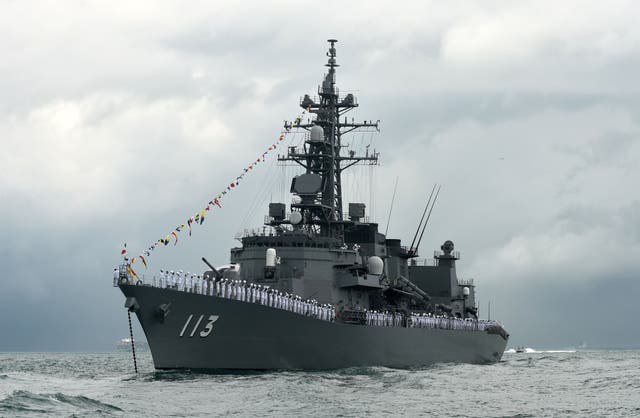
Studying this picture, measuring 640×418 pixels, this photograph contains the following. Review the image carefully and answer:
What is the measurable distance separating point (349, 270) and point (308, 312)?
5.59 meters

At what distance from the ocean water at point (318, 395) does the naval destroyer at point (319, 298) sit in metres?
1.04

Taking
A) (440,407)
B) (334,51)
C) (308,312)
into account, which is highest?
(334,51)

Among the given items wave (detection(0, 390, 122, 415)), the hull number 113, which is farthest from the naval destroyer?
wave (detection(0, 390, 122, 415))

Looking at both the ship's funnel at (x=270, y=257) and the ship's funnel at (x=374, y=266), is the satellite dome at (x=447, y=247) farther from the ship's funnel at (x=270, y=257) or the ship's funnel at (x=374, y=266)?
the ship's funnel at (x=270, y=257)

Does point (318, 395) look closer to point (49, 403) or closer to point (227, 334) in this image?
point (227, 334)

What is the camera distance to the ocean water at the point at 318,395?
26406 millimetres

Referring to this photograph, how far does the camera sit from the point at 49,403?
2702cm

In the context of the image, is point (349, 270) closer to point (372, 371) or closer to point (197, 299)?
point (372, 371)

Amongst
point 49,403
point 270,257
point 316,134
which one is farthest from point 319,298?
point 49,403

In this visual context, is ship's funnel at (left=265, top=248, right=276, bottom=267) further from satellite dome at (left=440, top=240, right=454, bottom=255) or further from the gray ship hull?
satellite dome at (left=440, top=240, right=454, bottom=255)

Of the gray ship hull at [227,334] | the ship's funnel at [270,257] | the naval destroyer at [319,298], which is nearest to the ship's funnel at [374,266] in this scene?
the naval destroyer at [319,298]

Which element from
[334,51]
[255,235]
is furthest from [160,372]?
[334,51]

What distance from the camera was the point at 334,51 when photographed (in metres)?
48.9

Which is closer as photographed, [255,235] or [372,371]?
[372,371]
